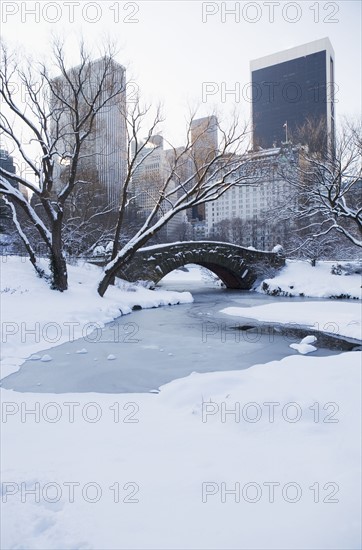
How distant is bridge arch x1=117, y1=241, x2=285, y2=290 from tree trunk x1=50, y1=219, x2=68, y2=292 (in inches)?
243

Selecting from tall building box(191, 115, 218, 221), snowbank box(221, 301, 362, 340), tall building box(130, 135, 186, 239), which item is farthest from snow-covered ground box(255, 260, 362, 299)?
tall building box(191, 115, 218, 221)

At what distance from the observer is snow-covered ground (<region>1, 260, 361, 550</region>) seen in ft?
8.25

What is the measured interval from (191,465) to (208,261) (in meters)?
23.9

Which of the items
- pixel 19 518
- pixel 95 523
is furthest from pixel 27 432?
pixel 95 523

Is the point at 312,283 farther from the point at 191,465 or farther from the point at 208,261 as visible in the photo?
the point at 191,465

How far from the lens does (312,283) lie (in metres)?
25.9

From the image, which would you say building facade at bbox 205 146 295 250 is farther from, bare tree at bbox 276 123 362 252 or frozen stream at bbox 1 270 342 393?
frozen stream at bbox 1 270 342 393

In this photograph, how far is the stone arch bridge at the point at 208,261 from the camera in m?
22.5

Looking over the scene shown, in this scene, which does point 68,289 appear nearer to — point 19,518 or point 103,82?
point 103,82
